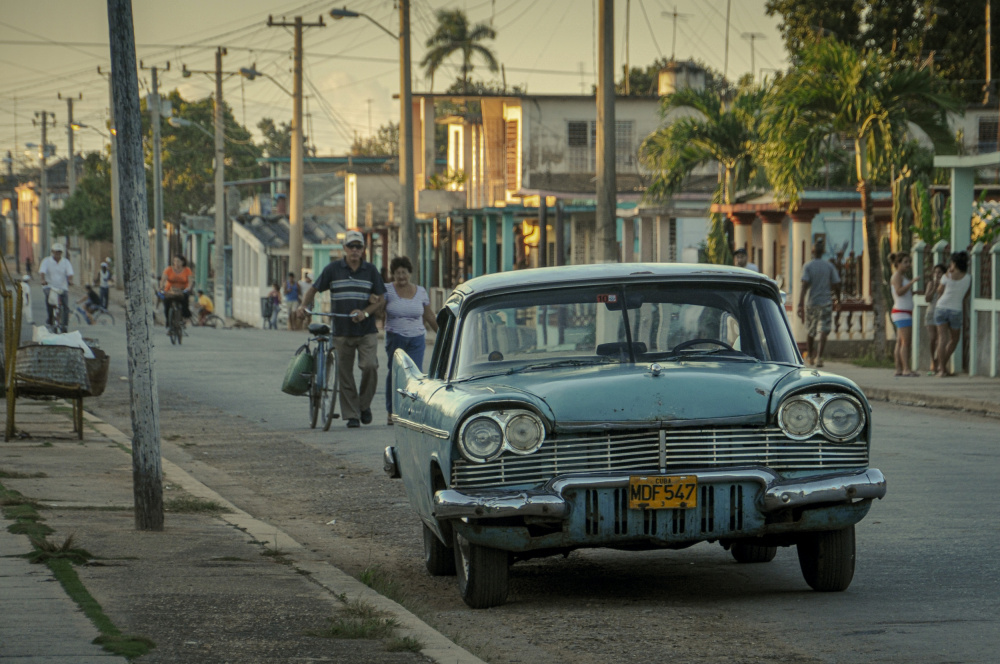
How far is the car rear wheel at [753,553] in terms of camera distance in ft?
27.4

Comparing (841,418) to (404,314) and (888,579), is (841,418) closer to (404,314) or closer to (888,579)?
(888,579)

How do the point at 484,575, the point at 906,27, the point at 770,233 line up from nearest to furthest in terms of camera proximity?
the point at 484,575, the point at 770,233, the point at 906,27

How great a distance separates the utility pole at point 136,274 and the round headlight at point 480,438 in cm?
289

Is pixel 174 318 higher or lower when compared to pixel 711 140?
lower

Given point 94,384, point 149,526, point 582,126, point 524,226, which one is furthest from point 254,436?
point 582,126

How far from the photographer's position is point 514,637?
21.7 feet

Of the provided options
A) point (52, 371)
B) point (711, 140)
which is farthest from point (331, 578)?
point (711, 140)

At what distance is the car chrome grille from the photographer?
6.79m

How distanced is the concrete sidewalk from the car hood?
3.59 ft

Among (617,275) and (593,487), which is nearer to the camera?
(593,487)

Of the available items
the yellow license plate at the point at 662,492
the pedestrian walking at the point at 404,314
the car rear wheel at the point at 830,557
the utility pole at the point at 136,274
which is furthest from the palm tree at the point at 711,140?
the yellow license plate at the point at 662,492

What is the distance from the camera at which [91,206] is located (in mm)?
99500

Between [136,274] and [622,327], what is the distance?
2.99 metres

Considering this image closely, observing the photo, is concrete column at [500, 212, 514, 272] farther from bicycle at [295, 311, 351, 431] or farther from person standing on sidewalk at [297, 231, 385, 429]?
person standing on sidewalk at [297, 231, 385, 429]
